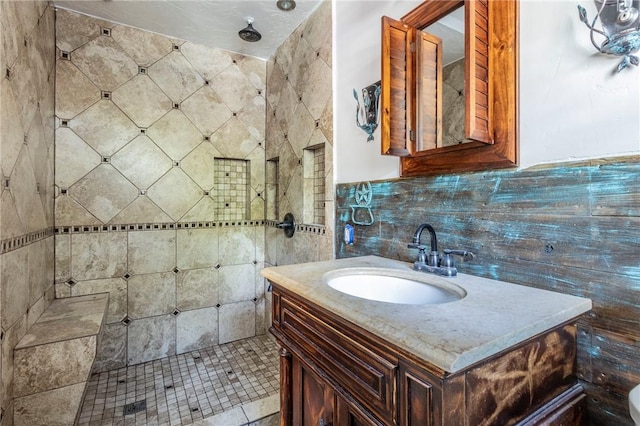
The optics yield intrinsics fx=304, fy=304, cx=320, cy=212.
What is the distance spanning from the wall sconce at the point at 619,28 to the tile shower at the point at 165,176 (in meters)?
1.25

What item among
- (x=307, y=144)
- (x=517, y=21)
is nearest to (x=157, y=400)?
(x=307, y=144)

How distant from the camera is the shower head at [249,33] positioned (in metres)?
2.14

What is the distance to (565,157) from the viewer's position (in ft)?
2.81

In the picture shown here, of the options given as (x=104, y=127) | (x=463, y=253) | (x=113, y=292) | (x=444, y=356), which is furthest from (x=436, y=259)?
(x=104, y=127)

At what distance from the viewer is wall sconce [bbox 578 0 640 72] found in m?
0.72

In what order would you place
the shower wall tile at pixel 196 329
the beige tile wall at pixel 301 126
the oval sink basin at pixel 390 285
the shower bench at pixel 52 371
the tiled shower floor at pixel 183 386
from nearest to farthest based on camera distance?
the oval sink basin at pixel 390 285 < the shower bench at pixel 52 371 < the tiled shower floor at pixel 183 386 < the beige tile wall at pixel 301 126 < the shower wall tile at pixel 196 329

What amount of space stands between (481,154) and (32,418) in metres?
2.19

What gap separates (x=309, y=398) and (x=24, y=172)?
1.69 m

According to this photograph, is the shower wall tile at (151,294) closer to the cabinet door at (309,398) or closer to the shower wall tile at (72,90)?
the shower wall tile at (72,90)

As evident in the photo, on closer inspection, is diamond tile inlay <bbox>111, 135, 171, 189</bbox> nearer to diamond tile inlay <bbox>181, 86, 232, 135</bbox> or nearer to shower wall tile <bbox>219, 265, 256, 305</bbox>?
diamond tile inlay <bbox>181, 86, 232, 135</bbox>

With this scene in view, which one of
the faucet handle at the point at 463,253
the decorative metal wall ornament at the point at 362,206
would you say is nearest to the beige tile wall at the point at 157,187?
the decorative metal wall ornament at the point at 362,206

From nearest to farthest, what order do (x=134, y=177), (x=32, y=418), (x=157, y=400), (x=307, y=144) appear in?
(x=32, y=418) → (x=157, y=400) → (x=307, y=144) → (x=134, y=177)

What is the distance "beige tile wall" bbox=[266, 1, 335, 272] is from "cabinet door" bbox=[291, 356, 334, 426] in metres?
0.86

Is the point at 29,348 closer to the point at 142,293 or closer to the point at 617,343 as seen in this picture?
the point at 142,293
